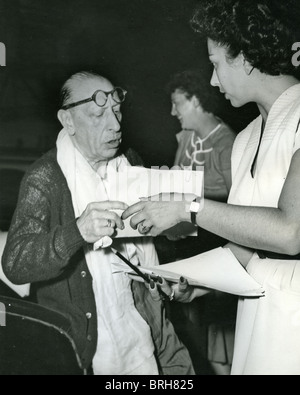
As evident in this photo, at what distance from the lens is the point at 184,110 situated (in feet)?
5.74

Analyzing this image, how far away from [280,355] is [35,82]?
47.6 inches

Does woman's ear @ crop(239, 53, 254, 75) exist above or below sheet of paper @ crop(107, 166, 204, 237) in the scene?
above

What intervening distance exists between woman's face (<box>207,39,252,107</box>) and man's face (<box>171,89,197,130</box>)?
0.39 ft

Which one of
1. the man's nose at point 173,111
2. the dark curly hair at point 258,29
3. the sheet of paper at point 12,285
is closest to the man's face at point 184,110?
the man's nose at point 173,111

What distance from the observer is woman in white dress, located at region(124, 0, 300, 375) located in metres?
1.55

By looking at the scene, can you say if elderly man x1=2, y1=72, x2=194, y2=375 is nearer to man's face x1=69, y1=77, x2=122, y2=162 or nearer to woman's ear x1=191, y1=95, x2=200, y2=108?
man's face x1=69, y1=77, x2=122, y2=162

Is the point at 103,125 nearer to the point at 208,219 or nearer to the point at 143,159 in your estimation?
the point at 143,159

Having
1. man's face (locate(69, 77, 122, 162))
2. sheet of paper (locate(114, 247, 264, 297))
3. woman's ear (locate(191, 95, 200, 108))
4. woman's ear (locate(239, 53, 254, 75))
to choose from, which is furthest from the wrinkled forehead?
sheet of paper (locate(114, 247, 264, 297))

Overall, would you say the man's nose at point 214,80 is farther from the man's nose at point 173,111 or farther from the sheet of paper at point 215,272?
the sheet of paper at point 215,272

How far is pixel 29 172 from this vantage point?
5.57 feet

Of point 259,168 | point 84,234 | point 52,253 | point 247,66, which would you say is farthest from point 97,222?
point 247,66

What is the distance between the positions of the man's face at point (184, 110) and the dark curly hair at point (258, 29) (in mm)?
212

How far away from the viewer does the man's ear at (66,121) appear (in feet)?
5.57
